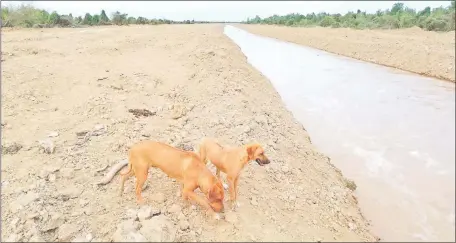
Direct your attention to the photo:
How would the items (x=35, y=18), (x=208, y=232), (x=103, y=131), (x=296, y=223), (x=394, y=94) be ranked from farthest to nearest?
(x=35, y=18) < (x=394, y=94) < (x=103, y=131) < (x=296, y=223) < (x=208, y=232)

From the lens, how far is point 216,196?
5492mm

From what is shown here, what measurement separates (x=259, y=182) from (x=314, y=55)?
20.7 metres

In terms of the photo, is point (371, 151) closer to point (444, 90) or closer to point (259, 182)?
point (259, 182)

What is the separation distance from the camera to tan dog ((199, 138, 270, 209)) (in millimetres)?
5711

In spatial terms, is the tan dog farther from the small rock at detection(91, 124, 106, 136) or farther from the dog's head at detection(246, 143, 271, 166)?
the small rock at detection(91, 124, 106, 136)

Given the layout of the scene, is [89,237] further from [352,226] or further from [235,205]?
[352,226]

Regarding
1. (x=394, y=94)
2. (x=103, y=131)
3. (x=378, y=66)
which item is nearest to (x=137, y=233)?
(x=103, y=131)

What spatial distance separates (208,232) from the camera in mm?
5371

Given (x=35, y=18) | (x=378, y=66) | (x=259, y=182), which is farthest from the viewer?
(x=35, y=18)

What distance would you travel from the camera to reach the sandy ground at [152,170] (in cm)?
544

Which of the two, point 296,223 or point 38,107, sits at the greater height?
point 38,107

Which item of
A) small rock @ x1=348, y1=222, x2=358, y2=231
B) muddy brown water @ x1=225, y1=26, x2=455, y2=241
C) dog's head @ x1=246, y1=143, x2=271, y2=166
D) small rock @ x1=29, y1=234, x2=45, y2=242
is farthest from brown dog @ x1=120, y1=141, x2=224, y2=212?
muddy brown water @ x1=225, y1=26, x2=455, y2=241

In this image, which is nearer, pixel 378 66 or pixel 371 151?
pixel 371 151

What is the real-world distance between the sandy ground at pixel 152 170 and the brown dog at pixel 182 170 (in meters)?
0.28
